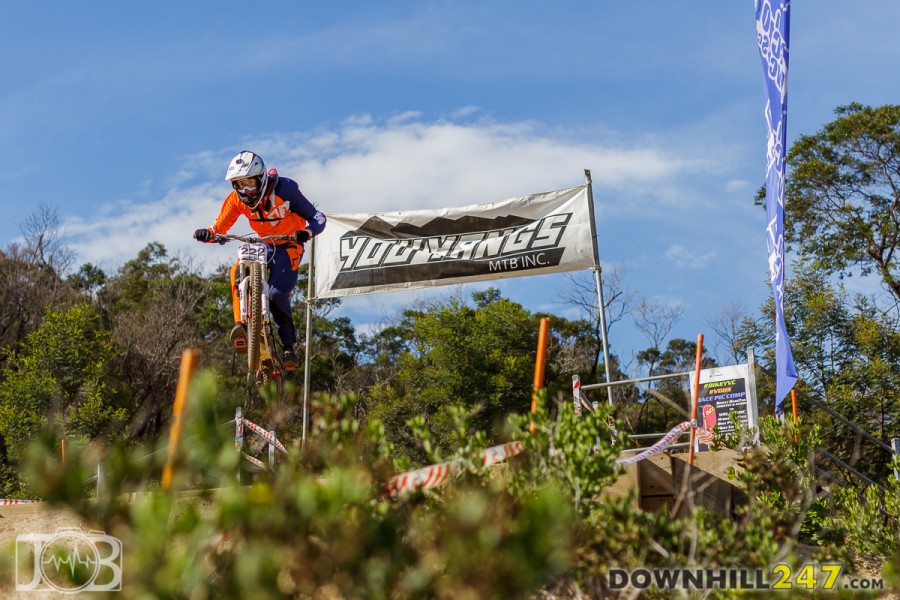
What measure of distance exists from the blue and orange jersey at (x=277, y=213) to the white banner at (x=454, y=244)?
14.8 ft

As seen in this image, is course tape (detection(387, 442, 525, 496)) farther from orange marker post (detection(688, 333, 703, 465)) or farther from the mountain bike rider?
the mountain bike rider

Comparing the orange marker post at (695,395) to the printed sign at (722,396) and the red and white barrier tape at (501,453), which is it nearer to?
the red and white barrier tape at (501,453)

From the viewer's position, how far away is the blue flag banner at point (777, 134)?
8.39 metres

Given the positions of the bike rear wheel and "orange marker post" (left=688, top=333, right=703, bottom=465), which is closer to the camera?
"orange marker post" (left=688, top=333, right=703, bottom=465)

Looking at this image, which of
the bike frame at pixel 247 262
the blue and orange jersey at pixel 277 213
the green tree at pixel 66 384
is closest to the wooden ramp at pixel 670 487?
the bike frame at pixel 247 262

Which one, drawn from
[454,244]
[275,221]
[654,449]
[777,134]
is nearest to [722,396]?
[454,244]

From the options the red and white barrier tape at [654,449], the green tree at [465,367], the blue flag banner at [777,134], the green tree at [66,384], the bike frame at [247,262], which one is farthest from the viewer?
the green tree at [465,367]

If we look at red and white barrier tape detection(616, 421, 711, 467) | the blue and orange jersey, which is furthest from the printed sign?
the blue and orange jersey

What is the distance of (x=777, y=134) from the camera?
8648 millimetres

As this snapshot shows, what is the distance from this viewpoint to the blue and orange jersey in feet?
30.3

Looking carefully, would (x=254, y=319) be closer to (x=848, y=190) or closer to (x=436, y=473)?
(x=436, y=473)

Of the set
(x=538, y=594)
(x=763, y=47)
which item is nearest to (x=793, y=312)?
(x=763, y=47)

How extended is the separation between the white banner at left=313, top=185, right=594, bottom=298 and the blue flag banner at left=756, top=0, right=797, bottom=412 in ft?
14.5

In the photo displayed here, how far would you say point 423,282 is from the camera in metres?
13.8
